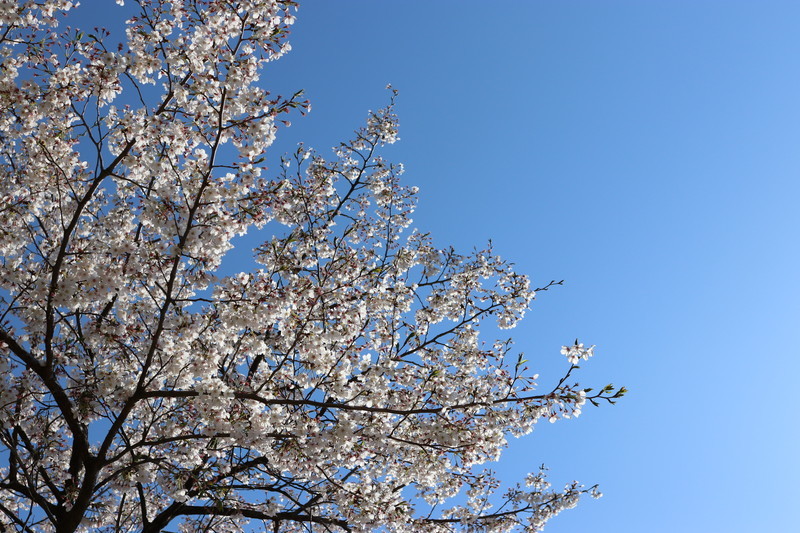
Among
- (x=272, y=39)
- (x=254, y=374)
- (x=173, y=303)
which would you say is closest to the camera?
(x=272, y=39)

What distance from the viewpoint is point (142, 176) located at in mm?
8109

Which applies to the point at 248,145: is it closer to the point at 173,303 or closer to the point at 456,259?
the point at 173,303

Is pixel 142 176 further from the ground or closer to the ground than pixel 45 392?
further from the ground

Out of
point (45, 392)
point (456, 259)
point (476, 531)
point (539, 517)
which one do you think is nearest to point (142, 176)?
point (45, 392)

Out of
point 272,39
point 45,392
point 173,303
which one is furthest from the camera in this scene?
point 45,392

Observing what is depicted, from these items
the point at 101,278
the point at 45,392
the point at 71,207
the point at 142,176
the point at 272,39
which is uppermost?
the point at 71,207

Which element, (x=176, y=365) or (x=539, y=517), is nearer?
(x=176, y=365)

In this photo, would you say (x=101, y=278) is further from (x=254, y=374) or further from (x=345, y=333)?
(x=345, y=333)

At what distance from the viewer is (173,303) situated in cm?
715

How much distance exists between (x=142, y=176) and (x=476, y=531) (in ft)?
23.0

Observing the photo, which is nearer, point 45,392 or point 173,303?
point 173,303

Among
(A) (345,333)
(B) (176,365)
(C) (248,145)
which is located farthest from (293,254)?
(C) (248,145)

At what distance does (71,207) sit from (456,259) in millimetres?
6241

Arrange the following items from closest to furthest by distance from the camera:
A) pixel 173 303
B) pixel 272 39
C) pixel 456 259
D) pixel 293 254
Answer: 1. pixel 272 39
2. pixel 173 303
3. pixel 293 254
4. pixel 456 259
